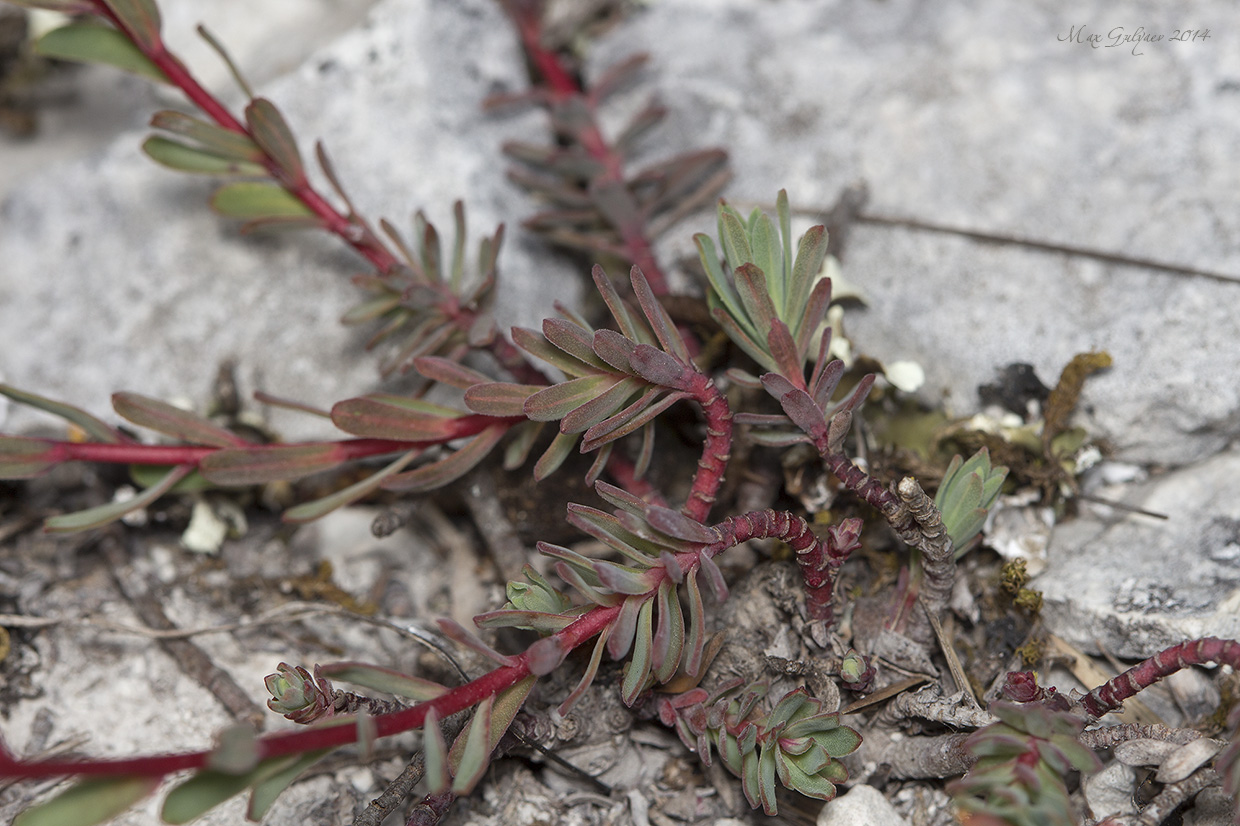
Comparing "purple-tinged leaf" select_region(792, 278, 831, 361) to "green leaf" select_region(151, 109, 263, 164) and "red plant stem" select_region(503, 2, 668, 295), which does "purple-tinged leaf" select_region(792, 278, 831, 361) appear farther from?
"green leaf" select_region(151, 109, 263, 164)

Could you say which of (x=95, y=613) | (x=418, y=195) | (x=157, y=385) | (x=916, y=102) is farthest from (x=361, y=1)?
(x=95, y=613)

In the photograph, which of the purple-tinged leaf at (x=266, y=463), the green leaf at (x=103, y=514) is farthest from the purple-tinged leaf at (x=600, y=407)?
the green leaf at (x=103, y=514)

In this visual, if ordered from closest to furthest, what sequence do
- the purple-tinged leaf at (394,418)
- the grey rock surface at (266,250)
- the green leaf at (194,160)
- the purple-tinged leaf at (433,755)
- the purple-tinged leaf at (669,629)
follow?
the purple-tinged leaf at (433,755)
the purple-tinged leaf at (669,629)
the purple-tinged leaf at (394,418)
the green leaf at (194,160)
the grey rock surface at (266,250)

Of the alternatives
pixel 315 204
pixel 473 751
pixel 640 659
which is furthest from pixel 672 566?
pixel 315 204

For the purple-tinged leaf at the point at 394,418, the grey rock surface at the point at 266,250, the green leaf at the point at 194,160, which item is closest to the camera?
the purple-tinged leaf at the point at 394,418

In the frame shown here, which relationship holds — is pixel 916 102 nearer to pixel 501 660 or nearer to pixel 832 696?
pixel 832 696

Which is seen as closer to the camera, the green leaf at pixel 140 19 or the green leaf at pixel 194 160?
the green leaf at pixel 140 19

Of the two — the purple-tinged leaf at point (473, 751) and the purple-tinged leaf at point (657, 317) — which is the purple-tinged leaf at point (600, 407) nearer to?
the purple-tinged leaf at point (657, 317)
